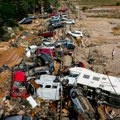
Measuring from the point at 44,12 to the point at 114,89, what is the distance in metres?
40.4

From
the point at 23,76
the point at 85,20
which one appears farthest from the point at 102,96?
the point at 85,20

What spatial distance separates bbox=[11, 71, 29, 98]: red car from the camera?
25469 millimetres

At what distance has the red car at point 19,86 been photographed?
83.6 ft

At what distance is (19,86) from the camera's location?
26.0 metres

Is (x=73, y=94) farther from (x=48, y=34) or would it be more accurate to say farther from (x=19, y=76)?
(x=48, y=34)

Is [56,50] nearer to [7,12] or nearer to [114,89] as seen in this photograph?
[114,89]

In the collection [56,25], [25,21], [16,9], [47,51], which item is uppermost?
[47,51]

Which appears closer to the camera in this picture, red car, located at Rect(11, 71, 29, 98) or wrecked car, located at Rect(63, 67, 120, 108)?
wrecked car, located at Rect(63, 67, 120, 108)

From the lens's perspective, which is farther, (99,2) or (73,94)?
(99,2)

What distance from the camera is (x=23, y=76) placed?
2778cm

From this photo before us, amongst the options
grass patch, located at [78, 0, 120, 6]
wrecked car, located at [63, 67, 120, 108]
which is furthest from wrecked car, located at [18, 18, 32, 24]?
grass patch, located at [78, 0, 120, 6]

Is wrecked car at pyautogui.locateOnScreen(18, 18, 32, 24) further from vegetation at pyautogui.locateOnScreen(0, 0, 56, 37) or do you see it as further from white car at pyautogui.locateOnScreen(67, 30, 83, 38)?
white car at pyautogui.locateOnScreen(67, 30, 83, 38)

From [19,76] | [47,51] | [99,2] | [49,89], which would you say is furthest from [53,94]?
[99,2]

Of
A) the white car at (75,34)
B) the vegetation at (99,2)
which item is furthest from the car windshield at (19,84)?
the vegetation at (99,2)
